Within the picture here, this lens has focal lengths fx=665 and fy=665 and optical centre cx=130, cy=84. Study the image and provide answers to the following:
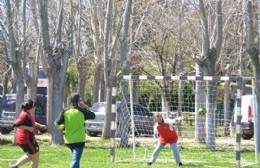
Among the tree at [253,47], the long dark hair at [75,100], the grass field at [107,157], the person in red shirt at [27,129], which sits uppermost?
the tree at [253,47]

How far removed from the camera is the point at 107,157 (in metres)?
19.4

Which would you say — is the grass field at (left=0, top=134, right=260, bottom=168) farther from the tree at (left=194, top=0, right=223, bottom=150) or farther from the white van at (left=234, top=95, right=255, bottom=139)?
the white van at (left=234, top=95, right=255, bottom=139)

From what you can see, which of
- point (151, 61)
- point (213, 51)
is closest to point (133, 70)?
point (151, 61)

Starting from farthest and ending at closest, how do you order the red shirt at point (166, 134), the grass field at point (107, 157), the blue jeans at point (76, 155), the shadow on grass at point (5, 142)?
the shadow on grass at point (5, 142) → the grass field at point (107, 157) → the red shirt at point (166, 134) → the blue jeans at point (76, 155)

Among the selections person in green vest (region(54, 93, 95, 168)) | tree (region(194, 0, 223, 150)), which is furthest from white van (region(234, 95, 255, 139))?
person in green vest (region(54, 93, 95, 168))

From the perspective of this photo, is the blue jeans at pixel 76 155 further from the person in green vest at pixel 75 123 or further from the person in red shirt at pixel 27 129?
the person in red shirt at pixel 27 129

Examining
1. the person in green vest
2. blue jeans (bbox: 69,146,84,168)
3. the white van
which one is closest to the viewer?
blue jeans (bbox: 69,146,84,168)

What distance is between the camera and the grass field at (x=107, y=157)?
1684 centimetres

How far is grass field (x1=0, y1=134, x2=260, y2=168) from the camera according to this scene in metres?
16.8

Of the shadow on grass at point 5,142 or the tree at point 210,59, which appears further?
the shadow on grass at point 5,142

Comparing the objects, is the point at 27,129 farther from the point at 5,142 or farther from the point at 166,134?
the point at 5,142

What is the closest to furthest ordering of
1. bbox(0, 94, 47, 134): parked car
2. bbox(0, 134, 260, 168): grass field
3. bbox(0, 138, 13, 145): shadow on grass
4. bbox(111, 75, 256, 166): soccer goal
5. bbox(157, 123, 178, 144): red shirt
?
bbox(157, 123, 178, 144): red shirt → bbox(0, 134, 260, 168): grass field → bbox(111, 75, 256, 166): soccer goal → bbox(0, 138, 13, 145): shadow on grass → bbox(0, 94, 47, 134): parked car

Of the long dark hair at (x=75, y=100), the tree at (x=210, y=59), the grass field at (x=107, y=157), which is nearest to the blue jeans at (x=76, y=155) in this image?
the long dark hair at (x=75, y=100)

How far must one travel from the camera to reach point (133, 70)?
41188 mm
